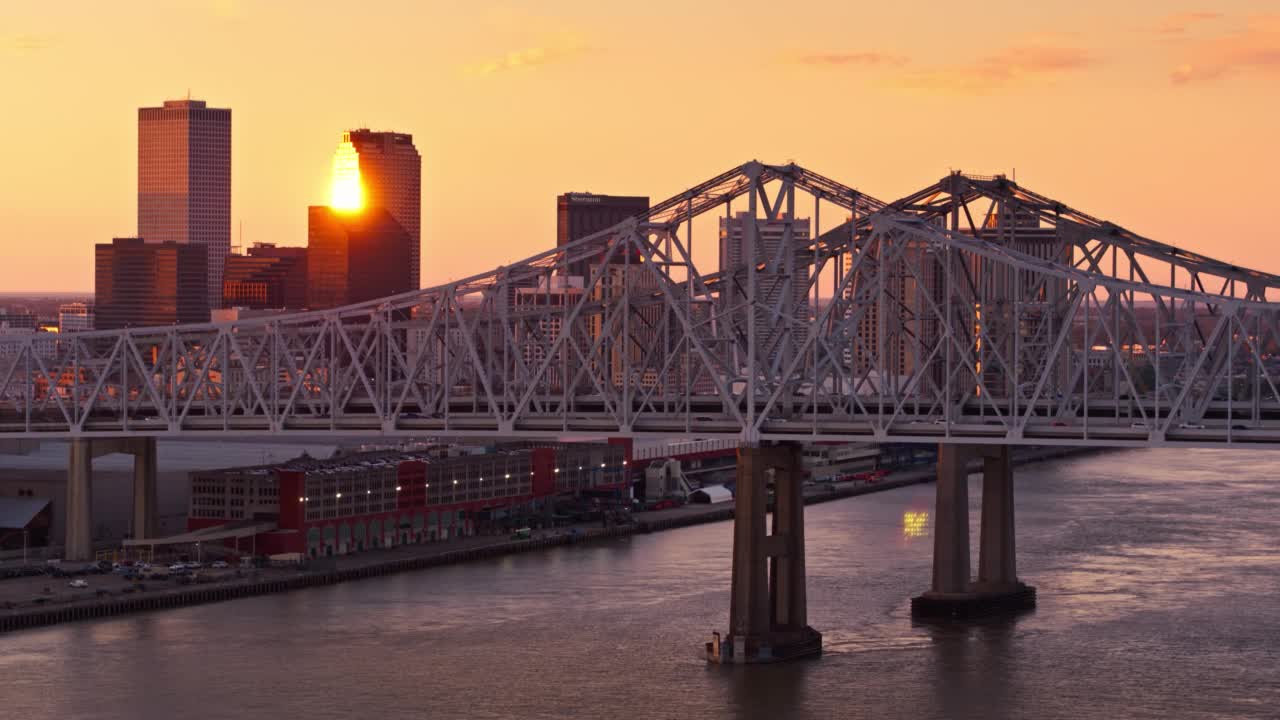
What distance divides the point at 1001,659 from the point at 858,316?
32.0 ft

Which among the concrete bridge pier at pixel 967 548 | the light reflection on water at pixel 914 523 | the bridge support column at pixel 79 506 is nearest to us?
the concrete bridge pier at pixel 967 548

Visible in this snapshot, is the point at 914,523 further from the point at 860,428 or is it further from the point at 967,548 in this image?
the point at 860,428

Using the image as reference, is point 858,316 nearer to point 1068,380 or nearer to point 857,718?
point 1068,380

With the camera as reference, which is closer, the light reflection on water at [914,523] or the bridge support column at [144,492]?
the bridge support column at [144,492]

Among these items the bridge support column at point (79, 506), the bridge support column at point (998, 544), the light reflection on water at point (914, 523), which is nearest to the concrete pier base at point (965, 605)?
A: the bridge support column at point (998, 544)

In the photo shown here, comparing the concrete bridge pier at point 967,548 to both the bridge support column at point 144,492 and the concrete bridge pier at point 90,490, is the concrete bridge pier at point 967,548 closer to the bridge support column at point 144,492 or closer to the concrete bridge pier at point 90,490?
the bridge support column at point 144,492

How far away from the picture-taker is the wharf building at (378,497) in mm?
78438

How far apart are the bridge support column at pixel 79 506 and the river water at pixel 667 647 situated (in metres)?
10.7

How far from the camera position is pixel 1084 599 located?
66000mm

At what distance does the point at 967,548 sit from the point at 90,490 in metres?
31.2

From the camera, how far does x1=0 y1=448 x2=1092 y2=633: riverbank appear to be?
64938mm

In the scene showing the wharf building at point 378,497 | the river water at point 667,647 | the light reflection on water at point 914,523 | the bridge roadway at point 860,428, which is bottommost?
the river water at point 667,647

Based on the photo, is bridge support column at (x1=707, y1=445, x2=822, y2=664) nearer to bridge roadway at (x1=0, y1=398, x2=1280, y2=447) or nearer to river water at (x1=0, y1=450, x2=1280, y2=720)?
river water at (x1=0, y1=450, x2=1280, y2=720)

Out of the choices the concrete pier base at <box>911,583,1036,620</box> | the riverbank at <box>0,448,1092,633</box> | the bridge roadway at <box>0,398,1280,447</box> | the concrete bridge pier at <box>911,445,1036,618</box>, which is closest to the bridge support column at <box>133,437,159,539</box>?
the bridge roadway at <box>0,398,1280,447</box>
